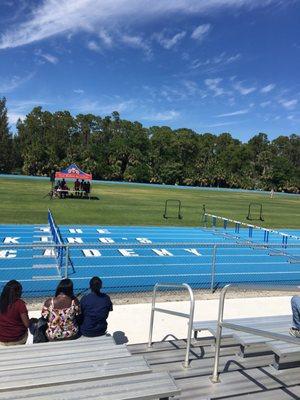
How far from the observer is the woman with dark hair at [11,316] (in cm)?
604

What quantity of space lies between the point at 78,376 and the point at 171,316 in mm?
6084

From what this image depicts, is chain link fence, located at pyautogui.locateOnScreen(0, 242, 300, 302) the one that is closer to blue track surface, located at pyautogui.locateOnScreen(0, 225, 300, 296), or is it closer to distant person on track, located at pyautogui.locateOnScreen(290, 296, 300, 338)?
blue track surface, located at pyautogui.locateOnScreen(0, 225, 300, 296)

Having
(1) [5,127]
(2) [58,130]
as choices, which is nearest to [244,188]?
(2) [58,130]

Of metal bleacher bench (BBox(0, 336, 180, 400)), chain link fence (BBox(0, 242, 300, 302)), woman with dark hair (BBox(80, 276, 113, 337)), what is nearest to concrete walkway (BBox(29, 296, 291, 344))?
chain link fence (BBox(0, 242, 300, 302))

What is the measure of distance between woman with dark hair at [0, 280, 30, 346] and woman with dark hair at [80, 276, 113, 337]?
0.94 m

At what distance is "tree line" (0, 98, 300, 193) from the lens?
8500 centimetres

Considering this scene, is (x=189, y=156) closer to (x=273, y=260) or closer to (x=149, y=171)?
(x=149, y=171)

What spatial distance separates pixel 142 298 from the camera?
432 inches

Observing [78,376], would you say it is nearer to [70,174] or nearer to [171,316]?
[171,316]

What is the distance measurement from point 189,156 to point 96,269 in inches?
3259

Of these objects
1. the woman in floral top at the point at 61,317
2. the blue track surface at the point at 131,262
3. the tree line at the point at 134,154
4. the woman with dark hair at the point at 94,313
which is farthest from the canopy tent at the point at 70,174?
the tree line at the point at 134,154

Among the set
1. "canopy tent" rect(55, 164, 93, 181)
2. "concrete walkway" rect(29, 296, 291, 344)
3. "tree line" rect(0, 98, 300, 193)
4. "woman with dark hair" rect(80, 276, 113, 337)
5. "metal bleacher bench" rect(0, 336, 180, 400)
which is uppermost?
"tree line" rect(0, 98, 300, 193)

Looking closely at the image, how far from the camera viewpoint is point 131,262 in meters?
15.3

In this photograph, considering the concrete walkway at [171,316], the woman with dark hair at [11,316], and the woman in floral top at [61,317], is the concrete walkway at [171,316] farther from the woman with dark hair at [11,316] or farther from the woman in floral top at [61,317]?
the woman with dark hair at [11,316]
